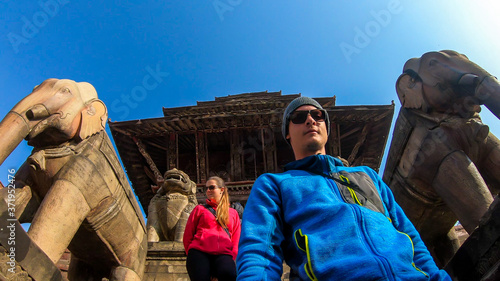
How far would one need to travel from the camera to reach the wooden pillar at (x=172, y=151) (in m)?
16.0

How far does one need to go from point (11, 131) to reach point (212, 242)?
2006 millimetres

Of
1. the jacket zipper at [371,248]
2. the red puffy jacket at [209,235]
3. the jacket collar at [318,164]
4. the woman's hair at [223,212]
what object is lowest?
the red puffy jacket at [209,235]

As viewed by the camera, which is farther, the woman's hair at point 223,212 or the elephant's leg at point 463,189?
the woman's hair at point 223,212

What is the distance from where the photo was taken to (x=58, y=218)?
11.6ft

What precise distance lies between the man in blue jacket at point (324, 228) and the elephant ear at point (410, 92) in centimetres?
231

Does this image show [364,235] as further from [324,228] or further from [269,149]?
[269,149]

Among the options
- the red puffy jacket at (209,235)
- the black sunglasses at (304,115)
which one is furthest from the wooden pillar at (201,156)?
the black sunglasses at (304,115)

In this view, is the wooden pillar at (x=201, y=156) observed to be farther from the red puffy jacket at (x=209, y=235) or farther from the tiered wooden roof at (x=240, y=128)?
the red puffy jacket at (x=209, y=235)

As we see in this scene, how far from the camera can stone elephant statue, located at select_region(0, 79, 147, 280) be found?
358 centimetres

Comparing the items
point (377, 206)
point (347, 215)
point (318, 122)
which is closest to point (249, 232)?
point (347, 215)

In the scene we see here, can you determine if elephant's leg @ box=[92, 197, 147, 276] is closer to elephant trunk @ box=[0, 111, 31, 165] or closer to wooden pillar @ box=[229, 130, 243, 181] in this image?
elephant trunk @ box=[0, 111, 31, 165]

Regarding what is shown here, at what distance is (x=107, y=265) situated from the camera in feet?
14.8

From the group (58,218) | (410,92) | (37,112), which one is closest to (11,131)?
(37,112)

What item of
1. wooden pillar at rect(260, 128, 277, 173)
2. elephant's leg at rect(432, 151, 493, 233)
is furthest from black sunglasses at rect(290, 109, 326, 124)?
wooden pillar at rect(260, 128, 277, 173)
